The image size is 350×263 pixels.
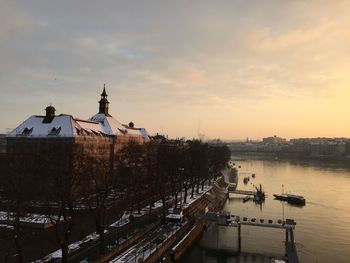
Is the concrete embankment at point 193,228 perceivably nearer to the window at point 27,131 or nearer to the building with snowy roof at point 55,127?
the building with snowy roof at point 55,127

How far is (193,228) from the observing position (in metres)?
58.5

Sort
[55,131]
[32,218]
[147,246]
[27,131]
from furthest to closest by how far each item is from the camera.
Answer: [27,131] < [55,131] < [32,218] < [147,246]

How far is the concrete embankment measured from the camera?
47.2 meters

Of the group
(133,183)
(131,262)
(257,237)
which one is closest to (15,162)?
(133,183)

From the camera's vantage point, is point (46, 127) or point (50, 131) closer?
point (50, 131)

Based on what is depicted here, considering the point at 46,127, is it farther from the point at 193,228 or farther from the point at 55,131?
the point at 193,228

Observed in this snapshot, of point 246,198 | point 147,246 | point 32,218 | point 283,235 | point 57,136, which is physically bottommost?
point 283,235

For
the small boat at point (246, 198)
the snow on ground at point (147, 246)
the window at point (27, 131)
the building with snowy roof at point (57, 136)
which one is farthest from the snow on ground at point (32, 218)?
the small boat at point (246, 198)

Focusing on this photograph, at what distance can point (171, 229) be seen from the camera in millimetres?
54438

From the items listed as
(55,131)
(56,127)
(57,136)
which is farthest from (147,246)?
(56,127)

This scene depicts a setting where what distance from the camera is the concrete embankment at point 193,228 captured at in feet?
155

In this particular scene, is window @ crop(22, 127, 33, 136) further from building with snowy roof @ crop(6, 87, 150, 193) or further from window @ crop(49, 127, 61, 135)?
window @ crop(49, 127, 61, 135)

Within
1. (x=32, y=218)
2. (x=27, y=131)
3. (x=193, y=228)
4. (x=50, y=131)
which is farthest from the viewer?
(x=27, y=131)

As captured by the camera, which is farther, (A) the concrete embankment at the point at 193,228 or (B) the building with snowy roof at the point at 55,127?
(B) the building with snowy roof at the point at 55,127
